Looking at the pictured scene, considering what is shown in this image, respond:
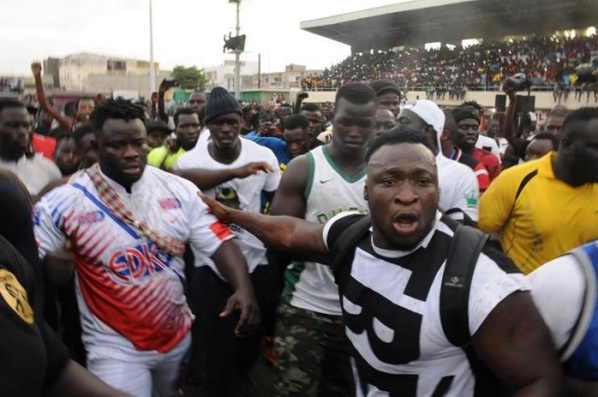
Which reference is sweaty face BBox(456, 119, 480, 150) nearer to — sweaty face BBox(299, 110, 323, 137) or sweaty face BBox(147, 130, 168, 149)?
sweaty face BBox(299, 110, 323, 137)

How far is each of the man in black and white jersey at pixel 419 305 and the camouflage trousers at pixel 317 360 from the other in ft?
3.19

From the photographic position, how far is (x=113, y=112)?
2.82m

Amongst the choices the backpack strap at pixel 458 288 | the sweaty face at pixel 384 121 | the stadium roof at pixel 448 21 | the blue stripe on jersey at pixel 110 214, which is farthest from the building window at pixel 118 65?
the backpack strap at pixel 458 288

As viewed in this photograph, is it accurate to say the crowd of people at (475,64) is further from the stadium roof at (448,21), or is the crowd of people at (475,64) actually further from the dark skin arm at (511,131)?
the dark skin arm at (511,131)

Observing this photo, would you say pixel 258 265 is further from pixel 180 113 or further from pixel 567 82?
pixel 567 82

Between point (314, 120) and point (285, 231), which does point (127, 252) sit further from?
point (314, 120)

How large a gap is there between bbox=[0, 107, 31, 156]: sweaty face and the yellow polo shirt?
3084mm

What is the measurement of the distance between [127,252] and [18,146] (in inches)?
71.0

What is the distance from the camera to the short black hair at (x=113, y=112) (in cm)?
281

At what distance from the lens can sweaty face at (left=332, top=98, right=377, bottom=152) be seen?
3.24 m

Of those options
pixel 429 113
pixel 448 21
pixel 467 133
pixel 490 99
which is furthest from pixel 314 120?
pixel 448 21

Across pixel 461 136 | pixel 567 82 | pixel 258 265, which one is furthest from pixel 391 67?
pixel 258 265

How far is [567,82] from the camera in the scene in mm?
24875

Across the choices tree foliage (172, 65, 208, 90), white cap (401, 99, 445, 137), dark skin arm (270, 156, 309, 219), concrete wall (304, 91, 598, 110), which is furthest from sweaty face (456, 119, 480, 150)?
tree foliage (172, 65, 208, 90)
